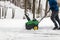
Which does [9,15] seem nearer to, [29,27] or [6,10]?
[6,10]

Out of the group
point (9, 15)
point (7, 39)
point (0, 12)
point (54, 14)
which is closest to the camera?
point (7, 39)

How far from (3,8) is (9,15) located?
1.82 m

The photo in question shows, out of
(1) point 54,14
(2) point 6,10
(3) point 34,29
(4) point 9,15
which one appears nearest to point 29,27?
(3) point 34,29

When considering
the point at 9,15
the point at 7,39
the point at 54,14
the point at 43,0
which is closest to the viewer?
the point at 7,39

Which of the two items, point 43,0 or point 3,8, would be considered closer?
point 3,8

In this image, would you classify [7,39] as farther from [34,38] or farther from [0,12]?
[0,12]

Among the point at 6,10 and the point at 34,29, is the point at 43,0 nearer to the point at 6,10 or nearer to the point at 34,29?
the point at 6,10

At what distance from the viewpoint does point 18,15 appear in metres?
25.3

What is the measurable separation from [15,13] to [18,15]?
1.85 feet

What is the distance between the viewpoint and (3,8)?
26.6 m

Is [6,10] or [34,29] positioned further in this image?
[6,10]

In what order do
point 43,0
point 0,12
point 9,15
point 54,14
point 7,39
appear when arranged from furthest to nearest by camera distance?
point 43,0, point 0,12, point 9,15, point 54,14, point 7,39

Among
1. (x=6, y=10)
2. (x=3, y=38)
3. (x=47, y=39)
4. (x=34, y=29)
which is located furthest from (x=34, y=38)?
(x=6, y=10)

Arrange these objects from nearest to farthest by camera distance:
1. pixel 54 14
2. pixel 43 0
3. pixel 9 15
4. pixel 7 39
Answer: pixel 7 39 < pixel 54 14 < pixel 9 15 < pixel 43 0
